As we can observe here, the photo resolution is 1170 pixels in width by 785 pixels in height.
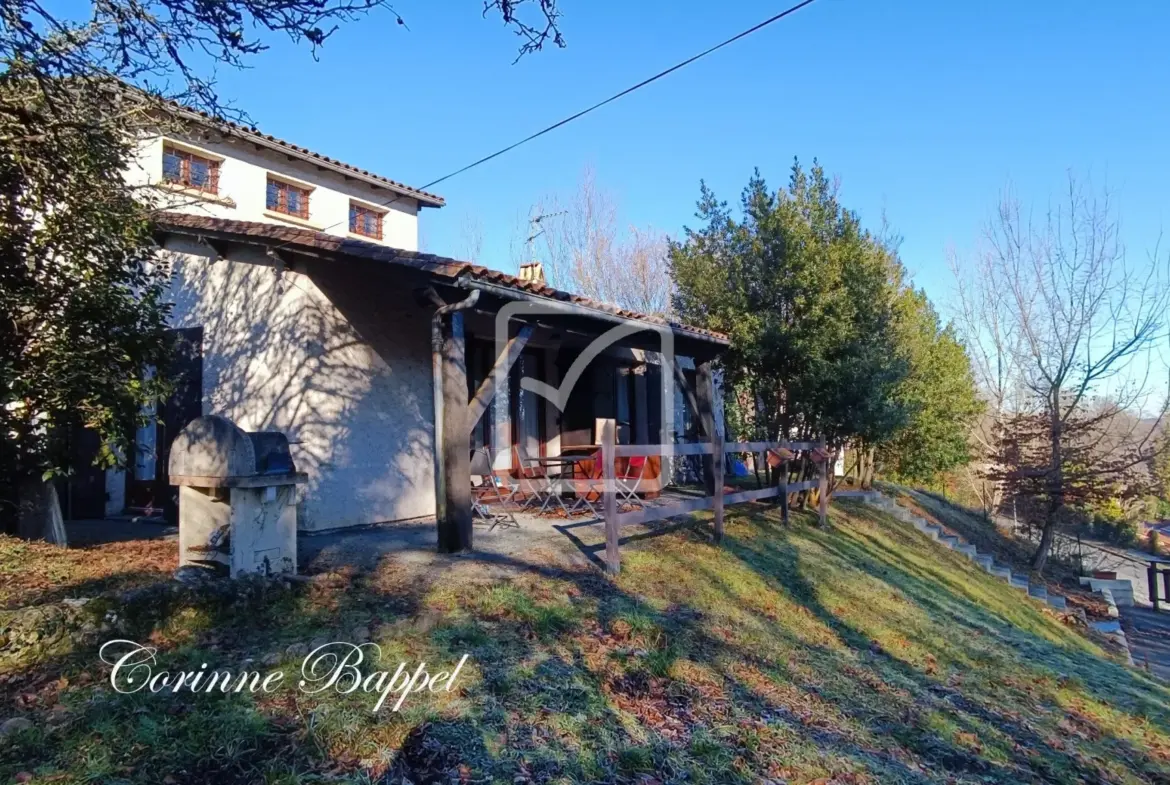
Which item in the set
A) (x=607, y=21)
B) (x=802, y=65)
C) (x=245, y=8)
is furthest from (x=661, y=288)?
(x=245, y=8)

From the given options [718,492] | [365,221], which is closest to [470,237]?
[365,221]

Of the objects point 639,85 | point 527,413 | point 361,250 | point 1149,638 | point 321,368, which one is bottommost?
point 1149,638

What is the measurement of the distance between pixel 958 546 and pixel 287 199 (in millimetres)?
15461

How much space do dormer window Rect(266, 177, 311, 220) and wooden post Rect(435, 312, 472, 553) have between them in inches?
452

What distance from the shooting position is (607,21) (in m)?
7.28

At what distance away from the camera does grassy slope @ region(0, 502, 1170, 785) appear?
2.84 meters

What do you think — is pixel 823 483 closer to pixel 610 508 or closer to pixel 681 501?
pixel 681 501

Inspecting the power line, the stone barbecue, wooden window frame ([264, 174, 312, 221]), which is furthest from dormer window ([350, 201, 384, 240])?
the stone barbecue

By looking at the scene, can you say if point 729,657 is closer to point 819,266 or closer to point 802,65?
point 819,266

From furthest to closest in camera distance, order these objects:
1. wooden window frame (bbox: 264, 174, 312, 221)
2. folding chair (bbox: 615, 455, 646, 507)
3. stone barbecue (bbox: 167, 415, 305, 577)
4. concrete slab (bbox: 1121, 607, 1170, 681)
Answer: wooden window frame (bbox: 264, 174, 312, 221)
concrete slab (bbox: 1121, 607, 1170, 681)
folding chair (bbox: 615, 455, 646, 507)
stone barbecue (bbox: 167, 415, 305, 577)

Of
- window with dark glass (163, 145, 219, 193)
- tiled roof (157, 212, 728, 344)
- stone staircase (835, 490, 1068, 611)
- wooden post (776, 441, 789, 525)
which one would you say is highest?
window with dark glass (163, 145, 219, 193)

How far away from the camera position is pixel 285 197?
15867 mm

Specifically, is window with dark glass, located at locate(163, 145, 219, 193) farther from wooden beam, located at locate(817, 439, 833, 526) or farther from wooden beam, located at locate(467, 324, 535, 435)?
wooden beam, located at locate(817, 439, 833, 526)

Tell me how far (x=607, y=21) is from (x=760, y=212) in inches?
162
